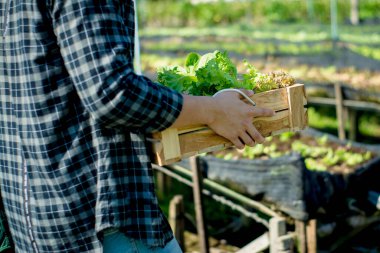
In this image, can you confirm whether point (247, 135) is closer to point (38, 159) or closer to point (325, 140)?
point (38, 159)

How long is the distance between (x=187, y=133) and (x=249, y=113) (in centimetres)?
18

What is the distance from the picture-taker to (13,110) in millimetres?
1686

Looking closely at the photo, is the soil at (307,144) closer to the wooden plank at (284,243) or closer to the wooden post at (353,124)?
the wooden plank at (284,243)

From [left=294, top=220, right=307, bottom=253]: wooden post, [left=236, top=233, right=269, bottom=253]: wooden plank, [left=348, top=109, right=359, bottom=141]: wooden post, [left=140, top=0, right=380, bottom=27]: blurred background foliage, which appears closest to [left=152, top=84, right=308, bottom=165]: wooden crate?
[left=236, top=233, right=269, bottom=253]: wooden plank

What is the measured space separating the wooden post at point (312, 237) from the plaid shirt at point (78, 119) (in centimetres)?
233

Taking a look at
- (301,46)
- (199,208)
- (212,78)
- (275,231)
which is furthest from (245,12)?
(212,78)

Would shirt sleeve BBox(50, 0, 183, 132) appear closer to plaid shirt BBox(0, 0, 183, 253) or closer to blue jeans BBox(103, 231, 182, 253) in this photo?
plaid shirt BBox(0, 0, 183, 253)

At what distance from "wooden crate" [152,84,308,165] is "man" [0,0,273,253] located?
7 centimetres

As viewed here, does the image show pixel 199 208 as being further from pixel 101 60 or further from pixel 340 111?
pixel 340 111

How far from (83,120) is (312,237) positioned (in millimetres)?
2588

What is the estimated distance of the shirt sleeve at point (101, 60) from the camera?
1482mm

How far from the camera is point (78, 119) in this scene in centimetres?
160

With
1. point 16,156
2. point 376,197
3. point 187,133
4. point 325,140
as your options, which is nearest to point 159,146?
point 187,133

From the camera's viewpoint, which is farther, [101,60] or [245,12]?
[245,12]
